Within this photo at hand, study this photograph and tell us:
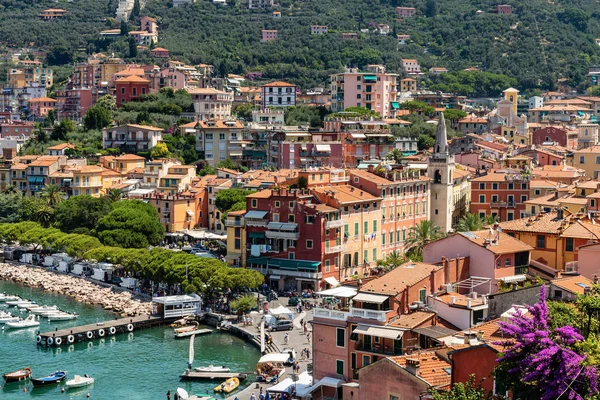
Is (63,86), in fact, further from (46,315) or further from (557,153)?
A: (46,315)

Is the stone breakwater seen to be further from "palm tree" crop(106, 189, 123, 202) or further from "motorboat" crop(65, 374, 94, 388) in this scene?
"motorboat" crop(65, 374, 94, 388)

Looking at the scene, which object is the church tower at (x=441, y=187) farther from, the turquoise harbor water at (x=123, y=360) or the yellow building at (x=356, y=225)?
the turquoise harbor water at (x=123, y=360)

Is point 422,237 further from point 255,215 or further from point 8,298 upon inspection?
point 8,298

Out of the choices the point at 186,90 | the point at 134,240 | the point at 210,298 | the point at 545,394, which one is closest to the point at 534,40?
the point at 186,90

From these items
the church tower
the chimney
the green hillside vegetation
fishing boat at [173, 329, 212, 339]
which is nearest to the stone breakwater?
fishing boat at [173, 329, 212, 339]

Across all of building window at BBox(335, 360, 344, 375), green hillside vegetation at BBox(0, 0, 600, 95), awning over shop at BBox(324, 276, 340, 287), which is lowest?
awning over shop at BBox(324, 276, 340, 287)

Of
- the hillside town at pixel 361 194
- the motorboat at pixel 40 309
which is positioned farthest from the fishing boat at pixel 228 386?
the motorboat at pixel 40 309
